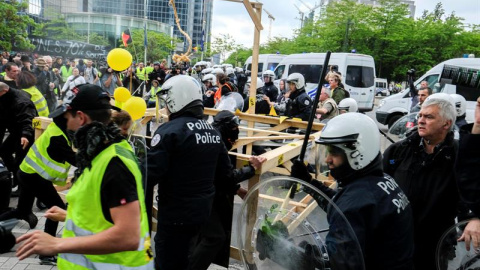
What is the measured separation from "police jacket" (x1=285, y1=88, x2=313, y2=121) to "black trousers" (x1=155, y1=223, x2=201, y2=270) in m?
4.40

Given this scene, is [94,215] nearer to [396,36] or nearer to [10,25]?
[10,25]

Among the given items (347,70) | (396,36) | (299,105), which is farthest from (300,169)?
(396,36)

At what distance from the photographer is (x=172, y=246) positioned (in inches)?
116

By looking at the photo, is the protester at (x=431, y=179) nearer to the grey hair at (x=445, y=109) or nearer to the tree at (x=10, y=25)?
the grey hair at (x=445, y=109)

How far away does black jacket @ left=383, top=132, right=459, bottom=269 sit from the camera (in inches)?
110

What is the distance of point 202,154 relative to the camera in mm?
2971

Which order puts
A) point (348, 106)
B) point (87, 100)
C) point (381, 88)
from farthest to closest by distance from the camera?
point (381, 88) → point (348, 106) → point (87, 100)

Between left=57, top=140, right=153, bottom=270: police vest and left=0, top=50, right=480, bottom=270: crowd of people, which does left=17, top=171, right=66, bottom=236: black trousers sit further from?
left=57, top=140, right=153, bottom=270: police vest

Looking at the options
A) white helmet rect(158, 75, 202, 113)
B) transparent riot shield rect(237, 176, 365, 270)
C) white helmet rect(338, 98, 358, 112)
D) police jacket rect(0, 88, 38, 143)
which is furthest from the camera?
white helmet rect(338, 98, 358, 112)

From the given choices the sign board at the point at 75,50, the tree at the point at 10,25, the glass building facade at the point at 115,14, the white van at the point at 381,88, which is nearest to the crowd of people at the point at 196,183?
the tree at the point at 10,25

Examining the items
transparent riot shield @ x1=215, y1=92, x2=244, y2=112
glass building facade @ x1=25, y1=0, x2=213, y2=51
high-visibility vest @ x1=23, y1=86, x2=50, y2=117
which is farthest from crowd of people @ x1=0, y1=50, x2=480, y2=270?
glass building facade @ x1=25, y1=0, x2=213, y2=51

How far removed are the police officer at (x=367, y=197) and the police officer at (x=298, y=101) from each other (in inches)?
192

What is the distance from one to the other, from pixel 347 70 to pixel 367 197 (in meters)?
17.2

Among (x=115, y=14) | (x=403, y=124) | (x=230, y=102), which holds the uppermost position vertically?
(x=115, y=14)
